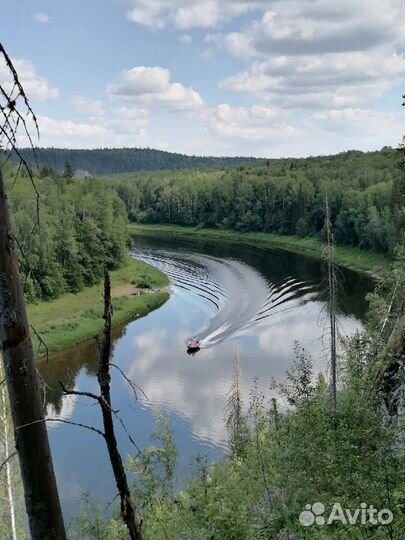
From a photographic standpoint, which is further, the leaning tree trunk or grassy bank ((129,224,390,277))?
grassy bank ((129,224,390,277))

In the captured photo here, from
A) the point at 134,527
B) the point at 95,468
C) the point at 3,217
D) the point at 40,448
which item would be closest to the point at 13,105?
the point at 3,217

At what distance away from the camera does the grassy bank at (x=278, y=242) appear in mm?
62938

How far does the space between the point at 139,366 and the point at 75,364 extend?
169 inches

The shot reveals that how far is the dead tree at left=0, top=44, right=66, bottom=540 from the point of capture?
311 cm

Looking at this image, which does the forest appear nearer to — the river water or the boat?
the river water

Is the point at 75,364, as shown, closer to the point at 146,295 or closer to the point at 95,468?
the point at 95,468

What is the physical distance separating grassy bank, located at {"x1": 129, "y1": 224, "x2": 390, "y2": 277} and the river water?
325cm

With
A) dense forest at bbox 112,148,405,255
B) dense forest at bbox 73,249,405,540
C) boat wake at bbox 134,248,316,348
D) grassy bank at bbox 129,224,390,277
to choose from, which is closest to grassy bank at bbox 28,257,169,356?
boat wake at bbox 134,248,316,348

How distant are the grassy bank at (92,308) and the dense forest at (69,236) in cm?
140

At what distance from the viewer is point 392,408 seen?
11695mm

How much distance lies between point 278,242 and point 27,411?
8417cm

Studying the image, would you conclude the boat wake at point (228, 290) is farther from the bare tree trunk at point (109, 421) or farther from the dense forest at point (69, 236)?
the bare tree trunk at point (109, 421)
